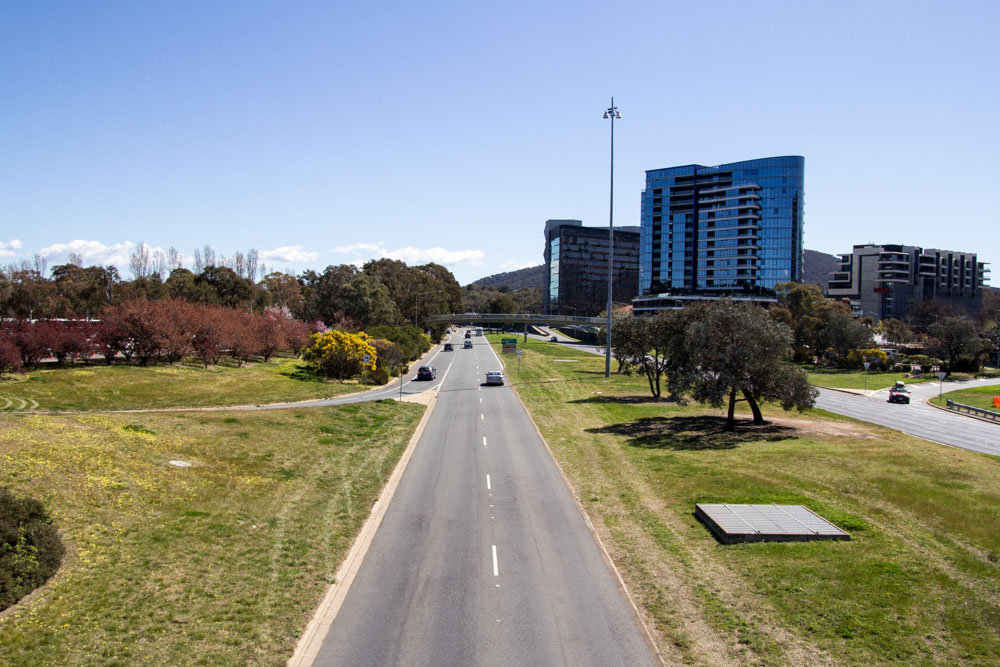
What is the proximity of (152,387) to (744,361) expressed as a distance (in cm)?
3605

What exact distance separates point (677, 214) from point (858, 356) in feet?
320

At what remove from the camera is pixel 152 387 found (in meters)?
41.0

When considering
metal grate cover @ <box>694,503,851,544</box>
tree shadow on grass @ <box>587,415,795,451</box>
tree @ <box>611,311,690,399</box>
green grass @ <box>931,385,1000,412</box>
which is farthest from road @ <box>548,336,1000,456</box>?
metal grate cover @ <box>694,503,851,544</box>

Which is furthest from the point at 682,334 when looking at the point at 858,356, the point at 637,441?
the point at 858,356

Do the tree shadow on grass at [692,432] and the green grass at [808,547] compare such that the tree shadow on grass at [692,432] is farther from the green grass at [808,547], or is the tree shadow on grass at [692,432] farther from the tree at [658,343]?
the tree at [658,343]

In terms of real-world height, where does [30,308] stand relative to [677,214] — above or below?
below

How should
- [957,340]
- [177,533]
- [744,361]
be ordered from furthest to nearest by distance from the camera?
[957,340] < [744,361] < [177,533]

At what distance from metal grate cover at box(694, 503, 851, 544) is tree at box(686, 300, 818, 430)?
15567 mm

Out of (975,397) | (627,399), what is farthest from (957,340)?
(627,399)

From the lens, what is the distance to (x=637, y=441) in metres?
32.2

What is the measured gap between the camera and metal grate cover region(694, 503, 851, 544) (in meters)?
16.7

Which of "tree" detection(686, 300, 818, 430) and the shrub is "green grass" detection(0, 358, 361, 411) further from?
"tree" detection(686, 300, 818, 430)

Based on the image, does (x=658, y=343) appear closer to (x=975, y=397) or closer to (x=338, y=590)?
(x=338, y=590)

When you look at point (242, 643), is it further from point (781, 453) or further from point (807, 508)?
point (781, 453)
